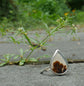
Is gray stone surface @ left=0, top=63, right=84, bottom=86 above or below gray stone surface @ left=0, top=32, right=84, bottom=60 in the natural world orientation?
above

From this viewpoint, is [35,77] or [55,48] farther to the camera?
[55,48]

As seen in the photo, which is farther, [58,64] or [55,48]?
[55,48]

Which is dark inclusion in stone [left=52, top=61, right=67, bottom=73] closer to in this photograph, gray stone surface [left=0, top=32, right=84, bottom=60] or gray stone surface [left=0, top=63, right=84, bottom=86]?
gray stone surface [left=0, top=63, right=84, bottom=86]

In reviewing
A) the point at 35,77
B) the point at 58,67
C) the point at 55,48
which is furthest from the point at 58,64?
the point at 55,48

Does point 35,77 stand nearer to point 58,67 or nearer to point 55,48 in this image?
point 58,67

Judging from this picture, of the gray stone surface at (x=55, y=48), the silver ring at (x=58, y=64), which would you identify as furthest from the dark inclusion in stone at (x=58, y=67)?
the gray stone surface at (x=55, y=48)

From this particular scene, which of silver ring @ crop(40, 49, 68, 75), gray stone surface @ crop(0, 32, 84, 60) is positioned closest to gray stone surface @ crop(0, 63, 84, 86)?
silver ring @ crop(40, 49, 68, 75)

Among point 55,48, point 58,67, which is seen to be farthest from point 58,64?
point 55,48
